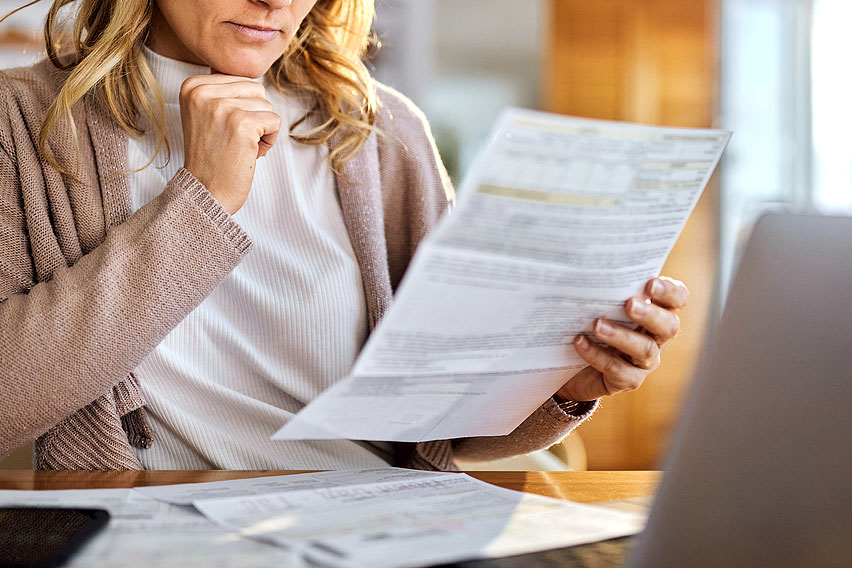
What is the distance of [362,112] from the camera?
1.12 meters

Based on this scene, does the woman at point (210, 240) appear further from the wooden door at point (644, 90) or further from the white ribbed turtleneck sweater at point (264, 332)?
the wooden door at point (644, 90)

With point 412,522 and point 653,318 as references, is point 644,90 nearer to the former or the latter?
point 653,318

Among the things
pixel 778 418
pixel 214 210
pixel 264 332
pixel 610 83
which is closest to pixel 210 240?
pixel 214 210

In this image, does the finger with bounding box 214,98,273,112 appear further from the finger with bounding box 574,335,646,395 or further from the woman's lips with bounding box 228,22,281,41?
the finger with bounding box 574,335,646,395

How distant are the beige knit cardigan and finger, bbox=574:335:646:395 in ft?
0.31

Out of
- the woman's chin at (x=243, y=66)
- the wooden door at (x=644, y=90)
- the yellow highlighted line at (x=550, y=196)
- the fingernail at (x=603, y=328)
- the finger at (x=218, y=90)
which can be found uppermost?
the woman's chin at (x=243, y=66)

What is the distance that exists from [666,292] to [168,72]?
669 mm

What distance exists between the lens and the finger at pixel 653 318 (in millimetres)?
739

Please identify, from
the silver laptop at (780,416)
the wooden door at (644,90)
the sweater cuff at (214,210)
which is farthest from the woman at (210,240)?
the wooden door at (644,90)

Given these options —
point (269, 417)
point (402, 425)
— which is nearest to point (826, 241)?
point (402, 425)

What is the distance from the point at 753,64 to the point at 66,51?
3491mm

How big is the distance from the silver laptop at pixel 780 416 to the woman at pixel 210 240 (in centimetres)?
28

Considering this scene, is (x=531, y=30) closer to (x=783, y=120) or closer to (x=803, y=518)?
(x=783, y=120)

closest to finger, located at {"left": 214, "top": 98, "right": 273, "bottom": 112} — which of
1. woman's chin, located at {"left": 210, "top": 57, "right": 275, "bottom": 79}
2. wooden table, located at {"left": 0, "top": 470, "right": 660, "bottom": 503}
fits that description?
woman's chin, located at {"left": 210, "top": 57, "right": 275, "bottom": 79}
